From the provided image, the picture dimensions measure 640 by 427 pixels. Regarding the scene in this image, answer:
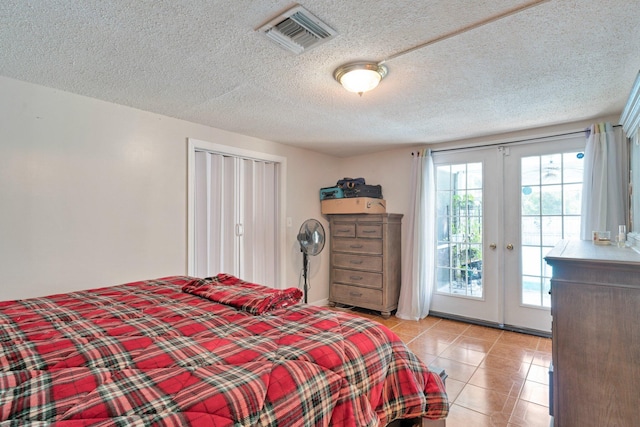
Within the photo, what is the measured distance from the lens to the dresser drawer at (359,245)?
398 centimetres

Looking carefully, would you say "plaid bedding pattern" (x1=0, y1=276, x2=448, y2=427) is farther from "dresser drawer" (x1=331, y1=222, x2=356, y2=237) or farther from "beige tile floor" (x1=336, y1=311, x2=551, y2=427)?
"dresser drawer" (x1=331, y1=222, x2=356, y2=237)

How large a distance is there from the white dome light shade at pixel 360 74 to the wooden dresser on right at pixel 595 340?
4.51ft

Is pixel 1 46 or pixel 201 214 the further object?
pixel 201 214

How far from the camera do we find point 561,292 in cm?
158

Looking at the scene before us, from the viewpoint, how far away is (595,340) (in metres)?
1.50

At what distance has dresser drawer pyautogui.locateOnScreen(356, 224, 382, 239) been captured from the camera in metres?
3.97

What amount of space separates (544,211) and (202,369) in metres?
3.59

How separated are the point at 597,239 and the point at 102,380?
3.09m

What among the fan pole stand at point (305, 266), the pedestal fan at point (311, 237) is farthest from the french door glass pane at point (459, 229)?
the fan pole stand at point (305, 266)

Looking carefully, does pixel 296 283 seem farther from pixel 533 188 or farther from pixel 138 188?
pixel 533 188

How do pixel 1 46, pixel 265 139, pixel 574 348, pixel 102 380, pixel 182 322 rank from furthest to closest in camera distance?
pixel 265 139 → pixel 1 46 → pixel 574 348 → pixel 182 322 → pixel 102 380

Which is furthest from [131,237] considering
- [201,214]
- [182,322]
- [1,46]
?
[182,322]

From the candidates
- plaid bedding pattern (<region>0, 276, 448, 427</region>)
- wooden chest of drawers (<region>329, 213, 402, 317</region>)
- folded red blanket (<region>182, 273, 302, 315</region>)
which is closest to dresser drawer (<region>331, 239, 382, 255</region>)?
wooden chest of drawers (<region>329, 213, 402, 317</region>)

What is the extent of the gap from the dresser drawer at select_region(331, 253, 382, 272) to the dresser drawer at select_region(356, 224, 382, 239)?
0.86 ft
